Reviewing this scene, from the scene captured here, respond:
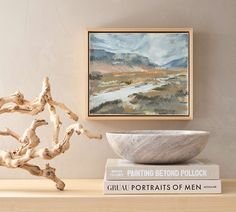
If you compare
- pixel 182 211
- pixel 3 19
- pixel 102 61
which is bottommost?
pixel 182 211

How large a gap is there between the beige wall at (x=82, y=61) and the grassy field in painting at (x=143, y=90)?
0.16 feet

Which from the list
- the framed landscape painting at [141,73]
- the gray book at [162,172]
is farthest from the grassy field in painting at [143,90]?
the gray book at [162,172]

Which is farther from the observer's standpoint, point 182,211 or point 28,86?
point 28,86

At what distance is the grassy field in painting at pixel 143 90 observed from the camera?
1.55 m

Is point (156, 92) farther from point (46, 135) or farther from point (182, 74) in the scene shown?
→ point (46, 135)

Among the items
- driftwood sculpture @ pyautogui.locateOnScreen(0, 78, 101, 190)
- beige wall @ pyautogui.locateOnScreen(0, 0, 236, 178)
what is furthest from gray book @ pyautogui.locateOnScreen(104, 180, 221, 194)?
beige wall @ pyautogui.locateOnScreen(0, 0, 236, 178)

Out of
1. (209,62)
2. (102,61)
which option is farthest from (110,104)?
(209,62)

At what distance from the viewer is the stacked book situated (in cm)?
126

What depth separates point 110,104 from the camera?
155cm

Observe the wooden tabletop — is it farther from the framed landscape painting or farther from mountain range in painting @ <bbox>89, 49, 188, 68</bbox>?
mountain range in painting @ <bbox>89, 49, 188, 68</bbox>

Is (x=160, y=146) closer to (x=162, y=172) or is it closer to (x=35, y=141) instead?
(x=162, y=172)

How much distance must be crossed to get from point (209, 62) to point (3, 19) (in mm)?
683

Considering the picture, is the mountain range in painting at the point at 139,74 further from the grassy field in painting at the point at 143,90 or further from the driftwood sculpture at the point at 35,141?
the driftwood sculpture at the point at 35,141

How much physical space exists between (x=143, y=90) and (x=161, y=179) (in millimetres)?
380
